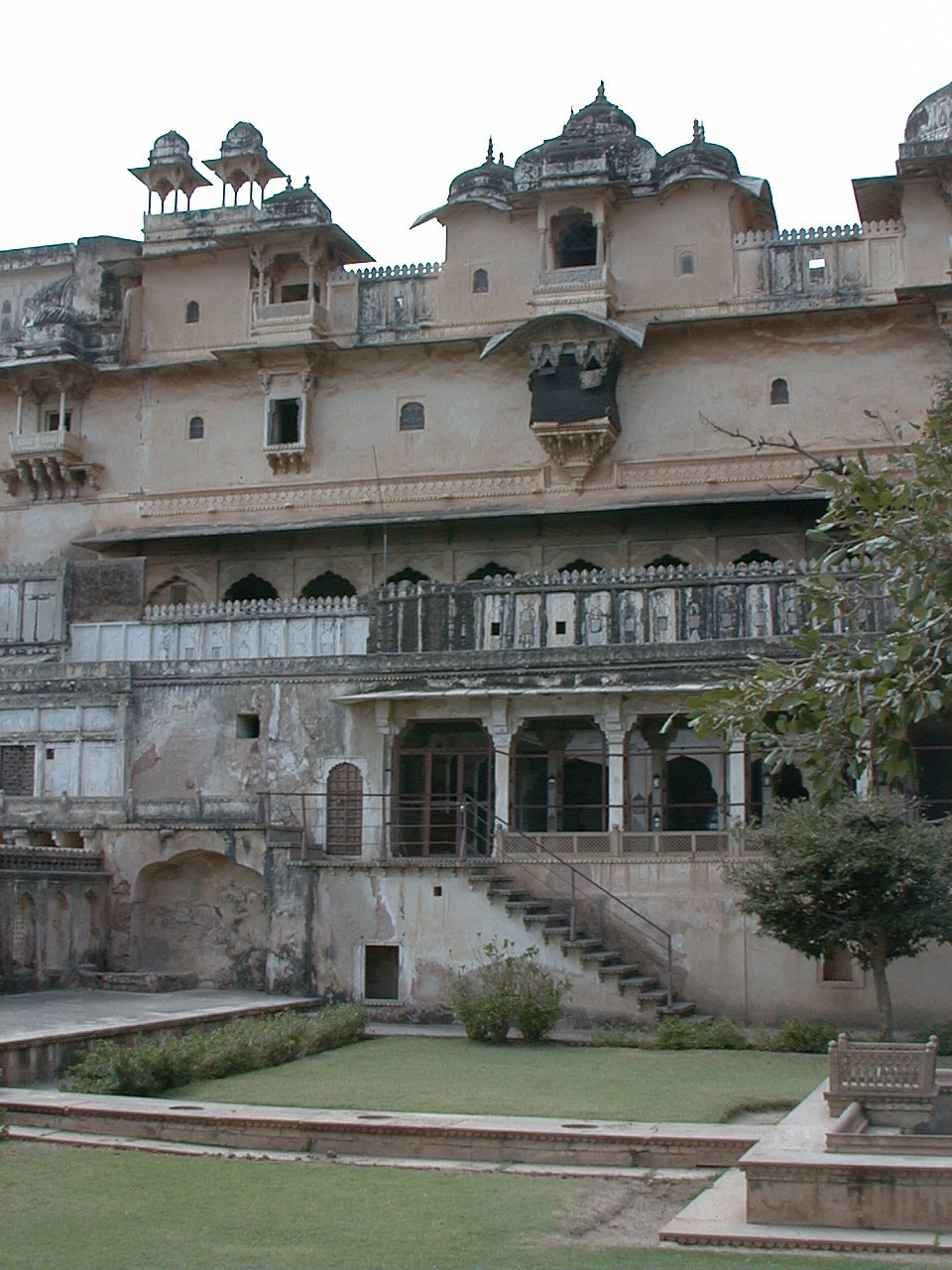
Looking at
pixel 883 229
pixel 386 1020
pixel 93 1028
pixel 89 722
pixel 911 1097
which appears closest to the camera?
pixel 911 1097

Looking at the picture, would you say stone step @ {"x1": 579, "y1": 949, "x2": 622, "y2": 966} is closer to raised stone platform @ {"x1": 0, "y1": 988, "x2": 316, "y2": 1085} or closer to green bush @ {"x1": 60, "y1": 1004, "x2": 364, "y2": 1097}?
green bush @ {"x1": 60, "y1": 1004, "x2": 364, "y2": 1097}

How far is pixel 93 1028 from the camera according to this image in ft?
60.5

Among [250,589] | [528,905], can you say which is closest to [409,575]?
[250,589]

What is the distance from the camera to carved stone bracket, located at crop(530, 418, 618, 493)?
3228cm

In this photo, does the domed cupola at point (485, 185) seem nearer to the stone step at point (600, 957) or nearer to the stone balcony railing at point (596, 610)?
the stone balcony railing at point (596, 610)

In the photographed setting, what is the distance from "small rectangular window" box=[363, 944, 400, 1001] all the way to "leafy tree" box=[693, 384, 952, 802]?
13.6 meters

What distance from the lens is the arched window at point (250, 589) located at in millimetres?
34906

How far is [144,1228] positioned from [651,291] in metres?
25.6

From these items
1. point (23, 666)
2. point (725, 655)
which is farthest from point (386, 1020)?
point (23, 666)

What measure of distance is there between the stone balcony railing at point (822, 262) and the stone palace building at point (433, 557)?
0.26ft

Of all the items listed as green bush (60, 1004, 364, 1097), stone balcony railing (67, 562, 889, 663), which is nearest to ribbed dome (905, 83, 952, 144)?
stone balcony railing (67, 562, 889, 663)

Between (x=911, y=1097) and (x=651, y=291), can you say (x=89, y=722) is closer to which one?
(x=651, y=291)

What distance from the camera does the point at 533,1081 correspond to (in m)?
17.4

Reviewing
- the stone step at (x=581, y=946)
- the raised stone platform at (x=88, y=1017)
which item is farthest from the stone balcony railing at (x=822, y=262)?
the raised stone platform at (x=88, y=1017)
